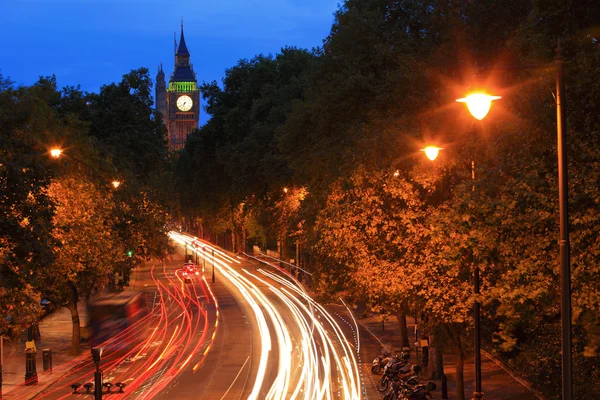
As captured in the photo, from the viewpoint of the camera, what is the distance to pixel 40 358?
34.6m

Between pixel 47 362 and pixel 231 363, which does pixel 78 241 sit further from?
pixel 231 363

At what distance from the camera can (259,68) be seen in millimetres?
66062

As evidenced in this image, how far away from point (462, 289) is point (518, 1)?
1425cm

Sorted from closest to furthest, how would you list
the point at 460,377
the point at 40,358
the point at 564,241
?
the point at 564,241 < the point at 460,377 < the point at 40,358

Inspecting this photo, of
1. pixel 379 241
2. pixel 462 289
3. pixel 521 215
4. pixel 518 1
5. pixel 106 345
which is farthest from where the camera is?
pixel 106 345

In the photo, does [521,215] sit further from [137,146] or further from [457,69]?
[137,146]

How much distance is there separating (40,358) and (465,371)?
17.4 meters

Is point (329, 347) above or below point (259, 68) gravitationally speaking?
below


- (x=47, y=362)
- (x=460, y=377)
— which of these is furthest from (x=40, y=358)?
(x=460, y=377)

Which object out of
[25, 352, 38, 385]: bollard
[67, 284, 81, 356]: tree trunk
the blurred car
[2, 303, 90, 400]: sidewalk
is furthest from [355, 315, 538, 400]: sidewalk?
the blurred car

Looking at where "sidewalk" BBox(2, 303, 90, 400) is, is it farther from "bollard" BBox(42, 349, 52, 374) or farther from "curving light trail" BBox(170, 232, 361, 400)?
"curving light trail" BBox(170, 232, 361, 400)

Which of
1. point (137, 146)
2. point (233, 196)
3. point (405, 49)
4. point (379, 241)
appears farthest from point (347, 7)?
point (233, 196)

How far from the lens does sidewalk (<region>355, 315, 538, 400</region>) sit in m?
24.5

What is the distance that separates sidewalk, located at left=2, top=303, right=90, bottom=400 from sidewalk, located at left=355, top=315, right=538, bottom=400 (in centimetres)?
1143
